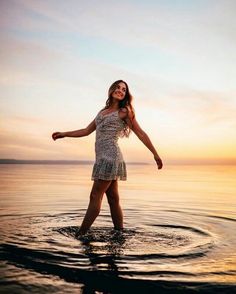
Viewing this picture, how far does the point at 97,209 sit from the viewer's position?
585 cm

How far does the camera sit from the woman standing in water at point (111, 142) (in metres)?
5.76

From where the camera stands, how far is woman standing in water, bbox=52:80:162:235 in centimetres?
576

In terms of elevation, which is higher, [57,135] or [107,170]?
[57,135]

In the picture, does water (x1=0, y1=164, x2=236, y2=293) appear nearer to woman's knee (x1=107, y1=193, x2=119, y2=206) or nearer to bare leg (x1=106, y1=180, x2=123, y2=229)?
bare leg (x1=106, y1=180, x2=123, y2=229)

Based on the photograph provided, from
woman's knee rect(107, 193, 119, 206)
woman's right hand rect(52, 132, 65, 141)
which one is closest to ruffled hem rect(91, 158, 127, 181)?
woman's knee rect(107, 193, 119, 206)

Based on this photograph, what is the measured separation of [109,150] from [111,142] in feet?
0.45

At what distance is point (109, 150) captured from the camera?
5.83 metres

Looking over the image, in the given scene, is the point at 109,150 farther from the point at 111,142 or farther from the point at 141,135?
the point at 141,135

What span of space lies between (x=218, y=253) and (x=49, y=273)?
8.03 ft

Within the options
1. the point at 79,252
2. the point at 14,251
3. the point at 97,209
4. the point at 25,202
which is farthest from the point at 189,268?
the point at 25,202

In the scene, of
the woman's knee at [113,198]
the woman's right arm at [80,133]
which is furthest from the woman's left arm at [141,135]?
the woman's knee at [113,198]

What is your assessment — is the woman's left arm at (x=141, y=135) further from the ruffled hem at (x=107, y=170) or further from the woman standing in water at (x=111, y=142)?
the ruffled hem at (x=107, y=170)

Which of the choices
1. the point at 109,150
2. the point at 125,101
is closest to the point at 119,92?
the point at 125,101

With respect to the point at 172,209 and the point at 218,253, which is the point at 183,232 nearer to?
the point at 218,253
